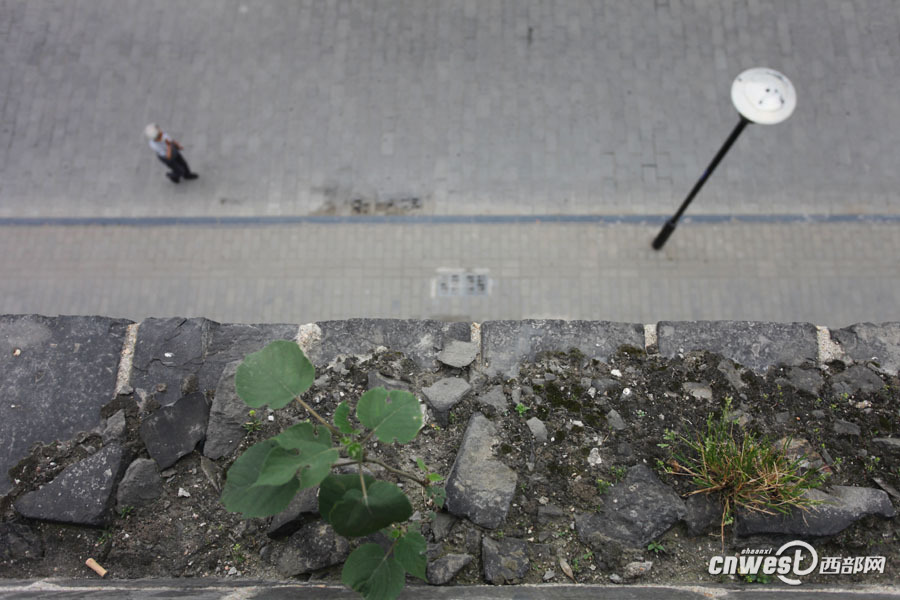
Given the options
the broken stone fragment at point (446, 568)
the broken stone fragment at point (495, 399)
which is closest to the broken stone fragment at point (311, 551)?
the broken stone fragment at point (446, 568)

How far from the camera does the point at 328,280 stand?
7.54m

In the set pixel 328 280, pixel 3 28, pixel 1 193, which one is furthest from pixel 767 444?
pixel 3 28

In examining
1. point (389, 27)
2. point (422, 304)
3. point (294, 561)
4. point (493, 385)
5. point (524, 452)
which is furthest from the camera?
point (389, 27)

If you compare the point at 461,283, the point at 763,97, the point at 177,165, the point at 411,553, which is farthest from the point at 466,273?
the point at 411,553

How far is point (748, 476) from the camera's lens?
3057 millimetres

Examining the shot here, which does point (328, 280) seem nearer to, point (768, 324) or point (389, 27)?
point (389, 27)

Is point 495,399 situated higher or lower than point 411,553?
higher

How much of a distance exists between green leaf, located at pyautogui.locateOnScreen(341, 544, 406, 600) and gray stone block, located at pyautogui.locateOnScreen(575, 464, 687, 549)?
121 cm

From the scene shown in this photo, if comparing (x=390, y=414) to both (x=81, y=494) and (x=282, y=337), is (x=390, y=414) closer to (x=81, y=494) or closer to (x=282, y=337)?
(x=282, y=337)

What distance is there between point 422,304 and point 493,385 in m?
3.79

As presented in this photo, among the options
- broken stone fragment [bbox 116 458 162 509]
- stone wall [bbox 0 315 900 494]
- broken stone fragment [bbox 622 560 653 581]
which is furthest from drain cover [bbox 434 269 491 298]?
broken stone fragment [bbox 622 560 653 581]

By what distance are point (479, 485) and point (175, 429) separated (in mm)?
1758

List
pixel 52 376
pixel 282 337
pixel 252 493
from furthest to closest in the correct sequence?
pixel 282 337 < pixel 52 376 < pixel 252 493

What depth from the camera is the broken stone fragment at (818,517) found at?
123 inches
